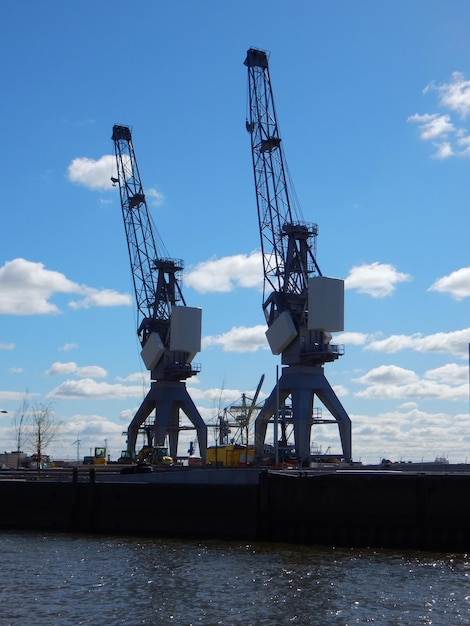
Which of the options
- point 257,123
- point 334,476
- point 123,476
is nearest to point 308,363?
point 257,123

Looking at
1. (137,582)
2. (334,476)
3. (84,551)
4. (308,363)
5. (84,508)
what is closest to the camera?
(137,582)

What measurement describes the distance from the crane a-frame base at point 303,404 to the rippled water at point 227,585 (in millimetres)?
43747

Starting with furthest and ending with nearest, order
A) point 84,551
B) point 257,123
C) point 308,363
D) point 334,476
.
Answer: point 257,123 → point 308,363 → point 334,476 → point 84,551

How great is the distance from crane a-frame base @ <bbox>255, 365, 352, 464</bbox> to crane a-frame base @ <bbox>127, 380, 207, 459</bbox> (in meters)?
13.2

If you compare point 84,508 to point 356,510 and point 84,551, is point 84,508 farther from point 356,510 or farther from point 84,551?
point 356,510

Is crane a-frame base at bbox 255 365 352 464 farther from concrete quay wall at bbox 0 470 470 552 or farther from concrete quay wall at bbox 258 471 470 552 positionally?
concrete quay wall at bbox 258 471 470 552

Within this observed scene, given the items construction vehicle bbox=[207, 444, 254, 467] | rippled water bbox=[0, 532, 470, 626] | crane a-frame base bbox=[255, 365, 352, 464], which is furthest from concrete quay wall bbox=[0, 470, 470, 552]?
crane a-frame base bbox=[255, 365, 352, 464]

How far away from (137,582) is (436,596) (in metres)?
12.1

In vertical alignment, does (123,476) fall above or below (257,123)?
below

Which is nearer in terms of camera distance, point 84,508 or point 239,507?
point 239,507

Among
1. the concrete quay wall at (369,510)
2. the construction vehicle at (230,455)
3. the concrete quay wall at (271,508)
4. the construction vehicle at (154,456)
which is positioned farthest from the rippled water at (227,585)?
the construction vehicle at (154,456)

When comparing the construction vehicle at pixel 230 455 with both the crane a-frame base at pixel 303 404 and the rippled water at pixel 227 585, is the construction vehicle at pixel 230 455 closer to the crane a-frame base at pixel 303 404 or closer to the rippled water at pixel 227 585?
the crane a-frame base at pixel 303 404

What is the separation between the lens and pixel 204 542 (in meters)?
49.7

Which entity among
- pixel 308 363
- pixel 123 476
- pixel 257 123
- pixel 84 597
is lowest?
pixel 84 597
